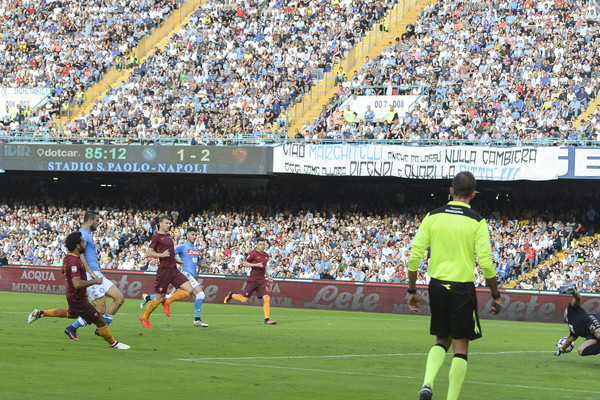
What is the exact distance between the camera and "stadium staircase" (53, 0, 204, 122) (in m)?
48.0

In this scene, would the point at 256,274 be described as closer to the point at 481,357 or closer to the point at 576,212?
the point at 481,357

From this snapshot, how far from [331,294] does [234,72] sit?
1617cm

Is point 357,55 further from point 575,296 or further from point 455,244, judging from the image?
point 455,244

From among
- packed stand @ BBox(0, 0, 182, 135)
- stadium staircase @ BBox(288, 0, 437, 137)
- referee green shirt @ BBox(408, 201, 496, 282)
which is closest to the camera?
referee green shirt @ BBox(408, 201, 496, 282)

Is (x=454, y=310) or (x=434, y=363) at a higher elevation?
(x=454, y=310)

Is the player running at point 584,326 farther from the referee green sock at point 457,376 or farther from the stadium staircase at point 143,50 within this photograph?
the stadium staircase at point 143,50

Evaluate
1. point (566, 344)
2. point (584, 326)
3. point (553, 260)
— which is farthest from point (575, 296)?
point (553, 260)

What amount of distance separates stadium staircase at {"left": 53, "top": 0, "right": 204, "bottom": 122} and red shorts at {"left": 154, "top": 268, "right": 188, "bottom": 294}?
90.6 feet

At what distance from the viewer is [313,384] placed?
11.6m

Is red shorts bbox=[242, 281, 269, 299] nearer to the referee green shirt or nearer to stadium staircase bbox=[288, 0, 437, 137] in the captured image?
the referee green shirt

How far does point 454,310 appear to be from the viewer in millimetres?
9742

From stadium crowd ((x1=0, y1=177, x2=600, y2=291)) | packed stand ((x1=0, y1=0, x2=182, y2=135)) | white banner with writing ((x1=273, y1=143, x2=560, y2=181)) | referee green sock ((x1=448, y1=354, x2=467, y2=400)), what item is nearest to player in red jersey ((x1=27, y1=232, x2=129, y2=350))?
referee green sock ((x1=448, y1=354, x2=467, y2=400))

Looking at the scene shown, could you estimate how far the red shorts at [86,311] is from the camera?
14711mm

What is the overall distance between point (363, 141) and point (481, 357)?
23.2m
